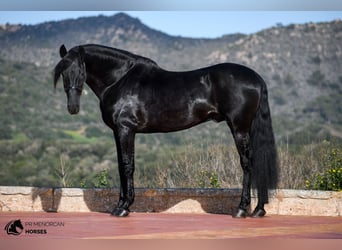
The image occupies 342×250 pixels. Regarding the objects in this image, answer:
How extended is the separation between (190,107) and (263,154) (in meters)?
1.19

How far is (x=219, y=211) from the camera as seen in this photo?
10055 millimetres

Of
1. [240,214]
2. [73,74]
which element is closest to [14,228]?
[73,74]

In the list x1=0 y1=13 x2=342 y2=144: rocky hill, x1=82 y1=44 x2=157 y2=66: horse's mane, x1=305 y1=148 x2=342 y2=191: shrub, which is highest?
x1=0 y1=13 x2=342 y2=144: rocky hill

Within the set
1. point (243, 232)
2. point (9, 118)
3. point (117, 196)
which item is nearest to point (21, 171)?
point (9, 118)

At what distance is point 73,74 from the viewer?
951 centimetres

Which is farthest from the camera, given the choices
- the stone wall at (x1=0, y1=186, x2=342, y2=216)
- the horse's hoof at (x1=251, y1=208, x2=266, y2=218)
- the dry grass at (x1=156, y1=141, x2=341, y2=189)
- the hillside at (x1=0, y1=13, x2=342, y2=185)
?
the hillside at (x1=0, y1=13, x2=342, y2=185)

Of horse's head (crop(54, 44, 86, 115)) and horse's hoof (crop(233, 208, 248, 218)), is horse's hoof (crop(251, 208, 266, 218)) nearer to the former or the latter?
horse's hoof (crop(233, 208, 248, 218))

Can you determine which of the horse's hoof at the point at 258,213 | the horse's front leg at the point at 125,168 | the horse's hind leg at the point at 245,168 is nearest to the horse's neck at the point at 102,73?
the horse's front leg at the point at 125,168

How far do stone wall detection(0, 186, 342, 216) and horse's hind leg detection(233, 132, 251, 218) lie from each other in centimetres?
57

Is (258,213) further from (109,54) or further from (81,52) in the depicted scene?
(81,52)

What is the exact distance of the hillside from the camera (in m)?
34.1

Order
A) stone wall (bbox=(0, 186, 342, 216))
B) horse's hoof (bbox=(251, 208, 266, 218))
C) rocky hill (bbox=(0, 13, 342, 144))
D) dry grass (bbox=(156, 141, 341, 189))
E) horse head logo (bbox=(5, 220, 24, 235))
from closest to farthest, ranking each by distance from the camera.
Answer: horse head logo (bbox=(5, 220, 24, 235)), horse's hoof (bbox=(251, 208, 266, 218)), stone wall (bbox=(0, 186, 342, 216)), dry grass (bbox=(156, 141, 341, 189)), rocky hill (bbox=(0, 13, 342, 144))

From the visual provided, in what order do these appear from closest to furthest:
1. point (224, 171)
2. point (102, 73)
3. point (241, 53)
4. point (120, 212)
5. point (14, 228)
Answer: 1. point (14, 228)
2. point (120, 212)
3. point (102, 73)
4. point (224, 171)
5. point (241, 53)

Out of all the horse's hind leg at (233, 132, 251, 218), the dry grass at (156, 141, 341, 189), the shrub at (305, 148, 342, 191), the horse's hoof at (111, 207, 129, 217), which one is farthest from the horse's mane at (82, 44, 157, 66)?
the dry grass at (156, 141, 341, 189)
